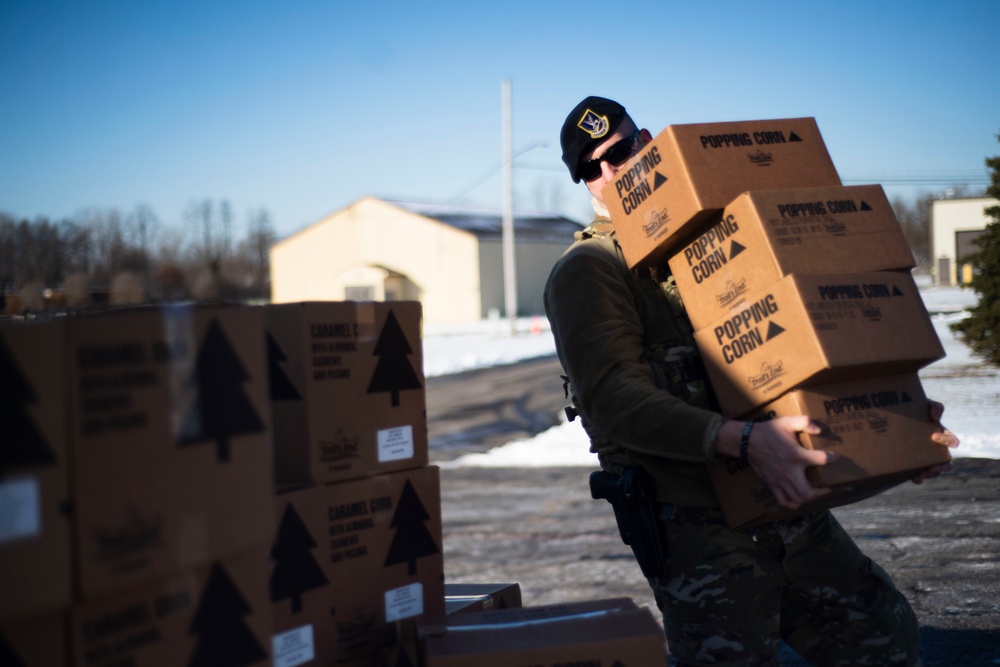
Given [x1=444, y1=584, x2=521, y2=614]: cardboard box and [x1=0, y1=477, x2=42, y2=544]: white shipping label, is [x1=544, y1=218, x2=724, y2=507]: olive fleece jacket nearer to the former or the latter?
[x1=444, y1=584, x2=521, y2=614]: cardboard box

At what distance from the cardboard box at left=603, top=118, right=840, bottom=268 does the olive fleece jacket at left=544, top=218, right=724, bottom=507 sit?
0.44 feet

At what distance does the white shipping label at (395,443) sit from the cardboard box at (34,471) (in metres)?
1.08

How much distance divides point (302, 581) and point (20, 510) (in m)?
0.94

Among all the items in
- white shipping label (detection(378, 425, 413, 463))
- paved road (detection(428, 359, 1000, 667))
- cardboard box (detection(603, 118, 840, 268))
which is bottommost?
paved road (detection(428, 359, 1000, 667))

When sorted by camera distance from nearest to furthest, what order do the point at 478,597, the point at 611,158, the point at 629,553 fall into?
the point at 478,597
the point at 611,158
the point at 629,553

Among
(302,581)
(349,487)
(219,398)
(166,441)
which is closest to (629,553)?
(349,487)

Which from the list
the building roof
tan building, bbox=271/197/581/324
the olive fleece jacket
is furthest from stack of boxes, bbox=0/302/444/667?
the building roof

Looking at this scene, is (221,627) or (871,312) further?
(871,312)

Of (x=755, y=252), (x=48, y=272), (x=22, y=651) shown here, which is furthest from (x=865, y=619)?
(x=48, y=272)

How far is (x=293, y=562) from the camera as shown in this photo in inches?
86.6

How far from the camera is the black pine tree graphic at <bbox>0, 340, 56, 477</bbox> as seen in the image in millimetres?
1375

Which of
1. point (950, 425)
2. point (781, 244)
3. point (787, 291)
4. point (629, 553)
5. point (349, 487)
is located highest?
point (781, 244)

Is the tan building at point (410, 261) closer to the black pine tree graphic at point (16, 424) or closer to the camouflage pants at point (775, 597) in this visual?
the camouflage pants at point (775, 597)

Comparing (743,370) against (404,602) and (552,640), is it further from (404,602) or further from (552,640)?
(404,602)
